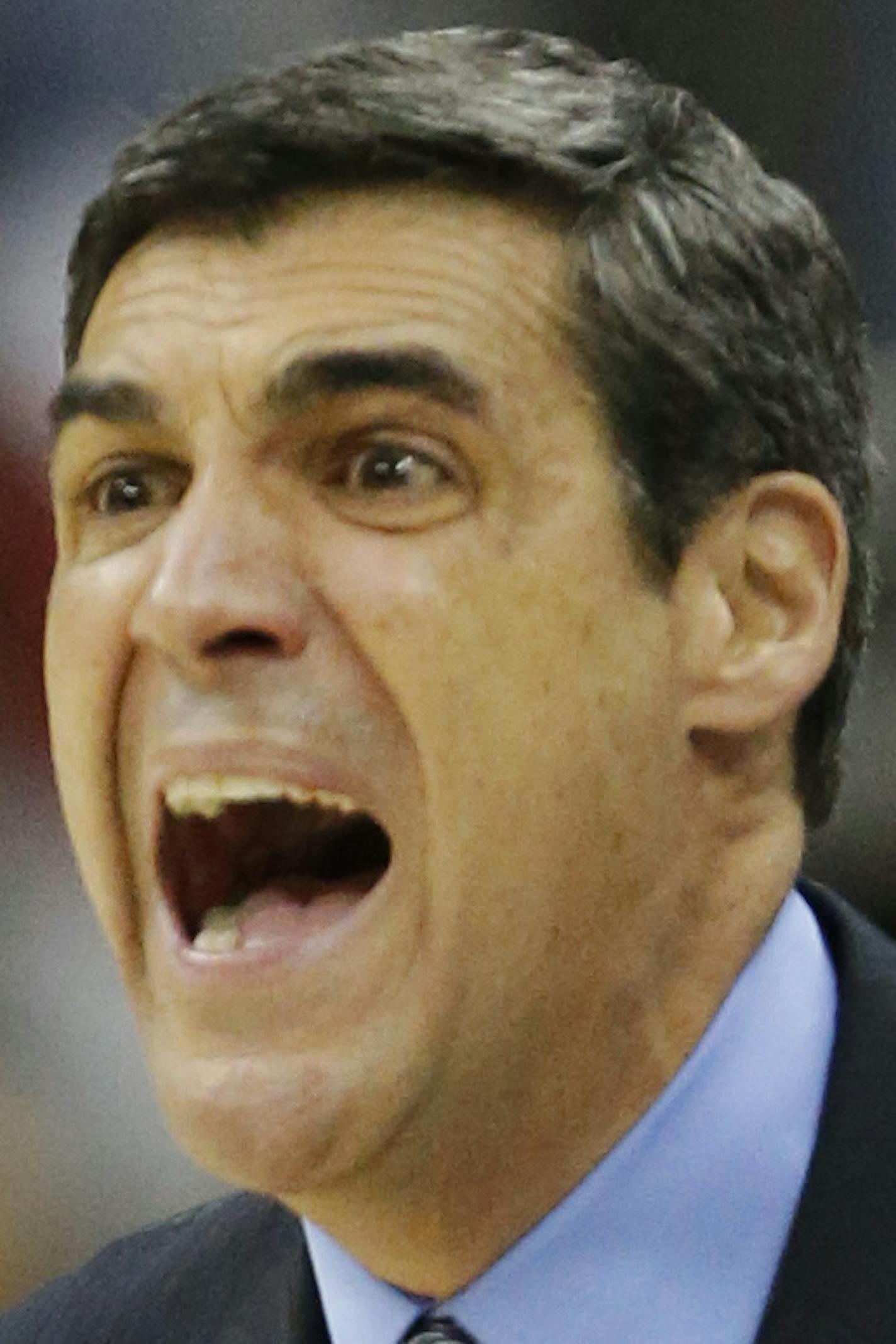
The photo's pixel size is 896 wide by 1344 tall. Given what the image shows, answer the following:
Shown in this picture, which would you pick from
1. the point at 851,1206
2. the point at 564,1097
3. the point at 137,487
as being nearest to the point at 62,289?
the point at 137,487

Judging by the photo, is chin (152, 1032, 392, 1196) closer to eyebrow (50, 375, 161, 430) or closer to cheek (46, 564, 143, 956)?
cheek (46, 564, 143, 956)

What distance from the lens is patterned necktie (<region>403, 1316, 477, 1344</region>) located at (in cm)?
89

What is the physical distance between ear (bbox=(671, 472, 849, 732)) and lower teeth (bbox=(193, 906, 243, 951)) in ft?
0.74

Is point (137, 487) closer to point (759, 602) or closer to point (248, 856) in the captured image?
point (248, 856)

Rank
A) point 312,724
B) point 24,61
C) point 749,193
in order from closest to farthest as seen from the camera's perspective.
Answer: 1. point 312,724
2. point 749,193
3. point 24,61

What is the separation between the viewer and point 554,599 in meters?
0.85

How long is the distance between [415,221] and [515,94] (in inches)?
3.3

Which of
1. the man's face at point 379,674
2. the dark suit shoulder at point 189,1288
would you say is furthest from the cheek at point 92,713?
the dark suit shoulder at point 189,1288

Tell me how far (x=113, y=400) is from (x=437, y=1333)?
44 cm

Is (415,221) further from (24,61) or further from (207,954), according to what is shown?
(24,61)

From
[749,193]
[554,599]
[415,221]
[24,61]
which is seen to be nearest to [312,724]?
[554,599]

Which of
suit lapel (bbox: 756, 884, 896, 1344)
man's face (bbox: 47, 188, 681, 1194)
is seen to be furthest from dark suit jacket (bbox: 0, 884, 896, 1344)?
man's face (bbox: 47, 188, 681, 1194)

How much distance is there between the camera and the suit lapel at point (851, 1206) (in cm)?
81

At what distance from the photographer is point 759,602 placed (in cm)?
92
